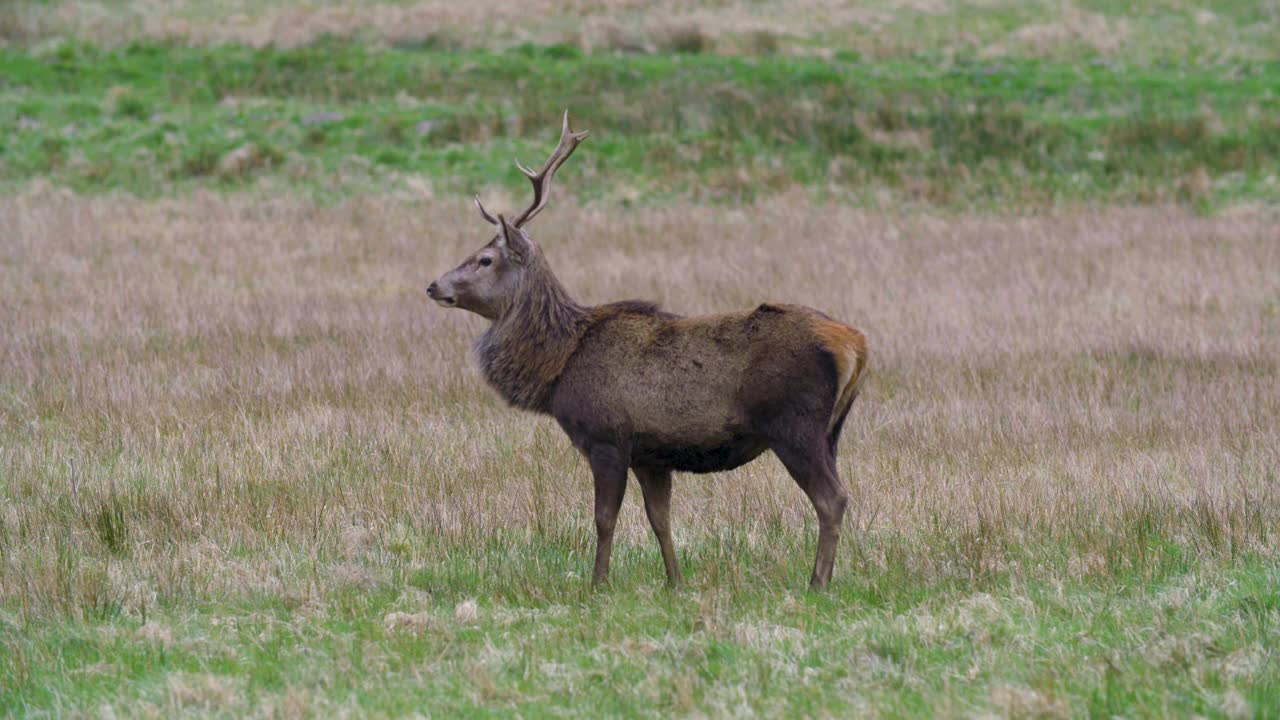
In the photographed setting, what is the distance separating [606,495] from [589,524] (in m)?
1.06

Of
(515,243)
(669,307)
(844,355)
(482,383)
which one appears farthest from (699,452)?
(669,307)

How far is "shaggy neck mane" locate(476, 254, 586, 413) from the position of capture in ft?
23.5

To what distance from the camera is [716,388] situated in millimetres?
6664

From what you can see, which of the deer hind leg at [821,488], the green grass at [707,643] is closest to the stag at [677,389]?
the deer hind leg at [821,488]

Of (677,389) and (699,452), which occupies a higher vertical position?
(677,389)

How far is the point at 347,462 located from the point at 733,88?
63.2 ft

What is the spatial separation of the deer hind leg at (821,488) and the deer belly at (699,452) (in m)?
0.18

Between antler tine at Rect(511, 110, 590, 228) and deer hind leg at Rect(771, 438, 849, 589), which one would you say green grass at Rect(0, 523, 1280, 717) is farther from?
antler tine at Rect(511, 110, 590, 228)

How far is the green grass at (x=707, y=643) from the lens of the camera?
5.13 m

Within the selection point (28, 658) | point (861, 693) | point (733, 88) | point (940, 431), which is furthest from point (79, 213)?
point (861, 693)

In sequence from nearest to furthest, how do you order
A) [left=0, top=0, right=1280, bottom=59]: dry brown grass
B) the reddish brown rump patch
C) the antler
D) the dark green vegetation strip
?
the reddish brown rump patch < the antler < the dark green vegetation strip < [left=0, top=0, right=1280, bottom=59]: dry brown grass

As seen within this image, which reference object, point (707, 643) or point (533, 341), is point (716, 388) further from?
point (707, 643)

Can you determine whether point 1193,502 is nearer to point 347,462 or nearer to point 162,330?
point 347,462

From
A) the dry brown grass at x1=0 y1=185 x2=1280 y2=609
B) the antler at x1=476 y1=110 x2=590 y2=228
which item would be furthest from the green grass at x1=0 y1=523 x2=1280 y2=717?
the antler at x1=476 y1=110 x2=590 y2=228
